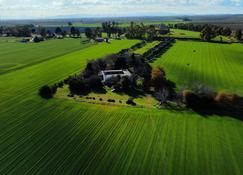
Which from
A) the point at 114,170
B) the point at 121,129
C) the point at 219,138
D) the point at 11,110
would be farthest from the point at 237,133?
the point at 11,110

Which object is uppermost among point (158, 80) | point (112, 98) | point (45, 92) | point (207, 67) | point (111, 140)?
point (158, 80)

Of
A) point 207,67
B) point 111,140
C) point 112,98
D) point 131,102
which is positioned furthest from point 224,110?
point 207,67

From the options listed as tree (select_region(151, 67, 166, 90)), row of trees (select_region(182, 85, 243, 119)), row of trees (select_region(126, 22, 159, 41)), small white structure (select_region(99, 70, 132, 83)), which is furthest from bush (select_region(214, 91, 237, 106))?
row of trees (select_region(126, 22, 159, 41))

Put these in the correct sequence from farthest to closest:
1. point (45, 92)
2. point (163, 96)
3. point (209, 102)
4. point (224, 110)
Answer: point (45, 92)
point (163, 96)
point (209, 102)
point (224, 110)

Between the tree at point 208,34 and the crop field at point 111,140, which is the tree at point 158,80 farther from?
the tree at point 208,34

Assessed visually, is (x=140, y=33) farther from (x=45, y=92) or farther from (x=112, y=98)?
(x=45, y=92)

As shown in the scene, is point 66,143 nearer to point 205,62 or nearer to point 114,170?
point 114,170

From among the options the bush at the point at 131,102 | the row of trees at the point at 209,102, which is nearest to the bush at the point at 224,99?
the row of trees at the point at 209,102
